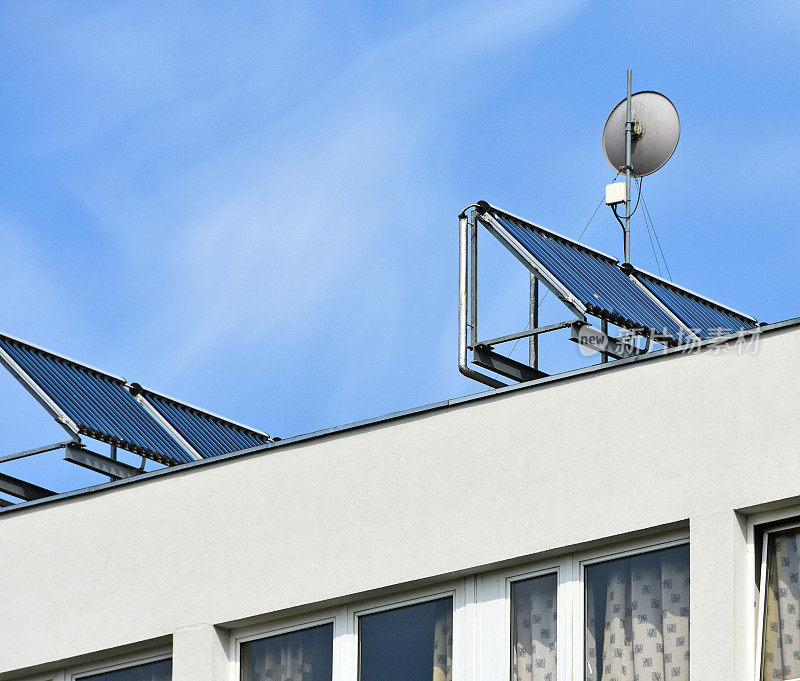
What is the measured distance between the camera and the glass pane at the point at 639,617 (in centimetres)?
1148

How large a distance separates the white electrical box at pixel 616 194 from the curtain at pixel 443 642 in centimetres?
554

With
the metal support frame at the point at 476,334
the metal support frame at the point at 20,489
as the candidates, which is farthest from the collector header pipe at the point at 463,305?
the metal support frame at the point at 20,489

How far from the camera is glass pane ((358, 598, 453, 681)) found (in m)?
12.3

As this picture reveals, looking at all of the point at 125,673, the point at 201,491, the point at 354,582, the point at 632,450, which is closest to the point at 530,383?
the point at 632,450

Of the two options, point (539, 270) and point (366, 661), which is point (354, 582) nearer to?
point (366, 661)

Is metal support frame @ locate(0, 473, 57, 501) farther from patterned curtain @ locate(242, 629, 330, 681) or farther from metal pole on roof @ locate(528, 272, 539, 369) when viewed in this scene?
metal pole on roof @ locate(528, 272, 539, 369)

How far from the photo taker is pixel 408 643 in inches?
490

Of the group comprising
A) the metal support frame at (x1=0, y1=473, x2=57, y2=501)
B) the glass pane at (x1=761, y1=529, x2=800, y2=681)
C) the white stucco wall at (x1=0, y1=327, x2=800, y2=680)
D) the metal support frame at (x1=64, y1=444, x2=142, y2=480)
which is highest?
the metal support frame at (x1=64, y1=444, x2=142, y2=480)

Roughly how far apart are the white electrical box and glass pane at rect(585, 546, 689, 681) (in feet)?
18.5

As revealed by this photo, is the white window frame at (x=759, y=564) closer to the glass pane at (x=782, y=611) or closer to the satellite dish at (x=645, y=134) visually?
the glass pane at (x=782, y=611)

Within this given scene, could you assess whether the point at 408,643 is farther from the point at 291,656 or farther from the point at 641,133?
the point at 641,133

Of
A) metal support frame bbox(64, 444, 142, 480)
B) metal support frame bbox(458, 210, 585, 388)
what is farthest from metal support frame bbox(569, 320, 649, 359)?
metal support frame bbox(64, 444, 142, 480)

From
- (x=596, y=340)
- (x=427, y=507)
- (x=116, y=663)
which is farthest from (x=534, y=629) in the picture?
(x=116, y=663)

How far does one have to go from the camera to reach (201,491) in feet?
43.9
